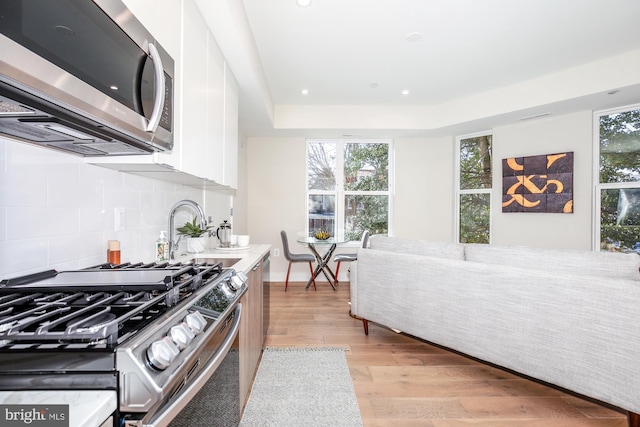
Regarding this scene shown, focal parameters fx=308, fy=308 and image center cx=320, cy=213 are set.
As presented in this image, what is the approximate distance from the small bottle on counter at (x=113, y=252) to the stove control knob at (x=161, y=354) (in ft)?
3.09

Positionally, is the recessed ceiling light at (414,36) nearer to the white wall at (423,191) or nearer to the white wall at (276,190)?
the white wall at (423,191)

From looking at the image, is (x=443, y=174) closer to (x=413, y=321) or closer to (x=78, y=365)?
(x=413, y=321)

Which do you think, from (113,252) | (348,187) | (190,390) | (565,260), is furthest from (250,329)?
(348,187)

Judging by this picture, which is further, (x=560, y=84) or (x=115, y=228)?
(x=560, y=84)

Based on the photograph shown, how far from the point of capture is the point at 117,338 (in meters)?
0.60

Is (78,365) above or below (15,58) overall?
below

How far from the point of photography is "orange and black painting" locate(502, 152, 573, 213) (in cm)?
391

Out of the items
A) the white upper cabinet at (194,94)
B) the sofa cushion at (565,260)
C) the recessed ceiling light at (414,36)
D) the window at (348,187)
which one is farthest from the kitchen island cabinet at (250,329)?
the window at (348,187)

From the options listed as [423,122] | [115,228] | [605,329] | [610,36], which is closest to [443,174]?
[423,122]

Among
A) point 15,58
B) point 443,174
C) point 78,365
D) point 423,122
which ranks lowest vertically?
point 78,365

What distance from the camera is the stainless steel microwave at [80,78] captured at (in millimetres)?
616

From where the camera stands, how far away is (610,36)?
9.18 ft

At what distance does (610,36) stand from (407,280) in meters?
2.91

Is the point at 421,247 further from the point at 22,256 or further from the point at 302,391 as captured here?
the point at 22,256
